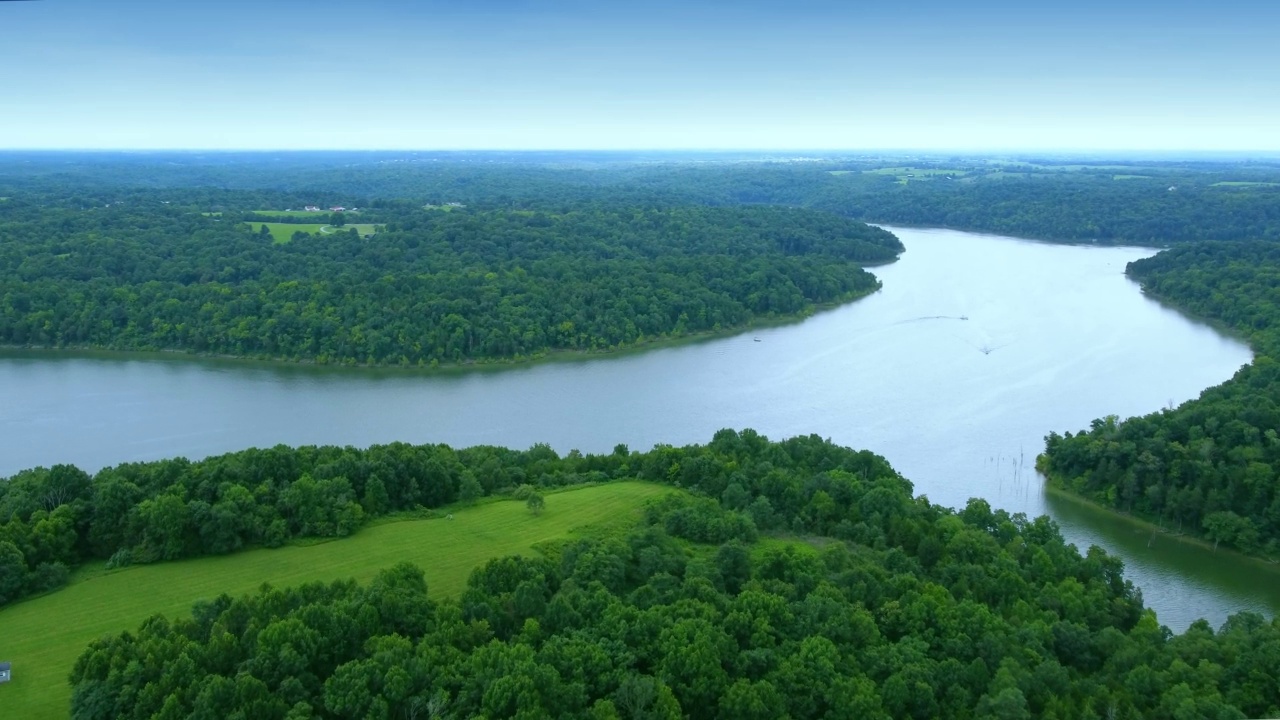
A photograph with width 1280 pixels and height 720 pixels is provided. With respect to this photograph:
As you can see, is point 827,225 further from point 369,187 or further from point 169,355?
point 369,187

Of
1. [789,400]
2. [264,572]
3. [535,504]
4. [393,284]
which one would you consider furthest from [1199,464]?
[393,284]

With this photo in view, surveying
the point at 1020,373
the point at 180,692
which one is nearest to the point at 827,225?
the point at 1020,373

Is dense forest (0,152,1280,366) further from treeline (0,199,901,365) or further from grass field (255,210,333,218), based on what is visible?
grass field (255,210,333,218)

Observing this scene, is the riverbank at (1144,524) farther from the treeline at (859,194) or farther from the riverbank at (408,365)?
the treeline at (859,194)

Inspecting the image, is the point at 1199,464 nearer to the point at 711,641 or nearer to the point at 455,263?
the point at 711,641

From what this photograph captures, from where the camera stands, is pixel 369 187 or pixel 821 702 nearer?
pixel 821 702

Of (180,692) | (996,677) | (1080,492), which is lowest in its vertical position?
(1080,492)

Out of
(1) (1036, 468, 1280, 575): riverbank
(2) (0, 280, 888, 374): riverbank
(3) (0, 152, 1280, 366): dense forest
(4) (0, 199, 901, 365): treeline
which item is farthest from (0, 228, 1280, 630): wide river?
(3) (0, 152, 1280, 366): dense forest

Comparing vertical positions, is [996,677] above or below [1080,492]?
above
